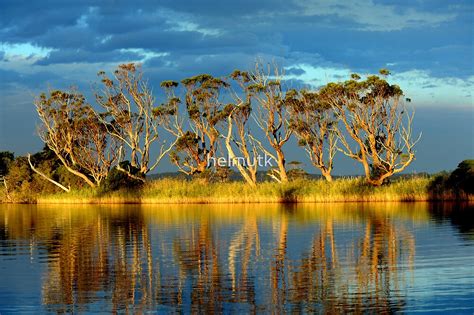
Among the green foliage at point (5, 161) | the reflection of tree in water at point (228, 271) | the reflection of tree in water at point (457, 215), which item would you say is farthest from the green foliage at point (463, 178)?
the green foliage at point (5, 161)

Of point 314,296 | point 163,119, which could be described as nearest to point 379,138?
point 163,119

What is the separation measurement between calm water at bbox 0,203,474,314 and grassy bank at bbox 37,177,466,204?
1526cm

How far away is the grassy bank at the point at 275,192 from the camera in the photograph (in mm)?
47188

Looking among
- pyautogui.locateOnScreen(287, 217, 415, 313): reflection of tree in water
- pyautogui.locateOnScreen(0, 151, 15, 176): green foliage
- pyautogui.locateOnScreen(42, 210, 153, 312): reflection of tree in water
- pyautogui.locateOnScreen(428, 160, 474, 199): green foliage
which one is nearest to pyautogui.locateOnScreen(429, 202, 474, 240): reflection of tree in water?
pyautogui.locateOnScreen(428, 160, 474, 199): green foliage

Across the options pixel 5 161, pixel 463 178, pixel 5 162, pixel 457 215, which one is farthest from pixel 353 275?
pixel 5 161

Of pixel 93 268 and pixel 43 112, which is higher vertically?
pixel 43 112

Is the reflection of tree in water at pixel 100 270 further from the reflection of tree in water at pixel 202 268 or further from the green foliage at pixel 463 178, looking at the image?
the green foliage at pixel 463 178

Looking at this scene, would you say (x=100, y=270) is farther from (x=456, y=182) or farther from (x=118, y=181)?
(x=118, y=181)

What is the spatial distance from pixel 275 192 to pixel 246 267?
106 ft

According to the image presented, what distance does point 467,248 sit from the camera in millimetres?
20438

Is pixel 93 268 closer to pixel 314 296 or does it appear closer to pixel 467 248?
pixel 314 296

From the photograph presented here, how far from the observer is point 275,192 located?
50.0m

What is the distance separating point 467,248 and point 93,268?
33.5ft

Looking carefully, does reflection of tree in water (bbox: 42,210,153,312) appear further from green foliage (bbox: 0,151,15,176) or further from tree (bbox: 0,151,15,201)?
green foliage (bbox: 0,151,15,176)
